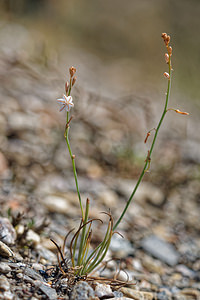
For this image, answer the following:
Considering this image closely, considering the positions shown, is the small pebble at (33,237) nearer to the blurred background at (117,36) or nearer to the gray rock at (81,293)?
the gray rock at (81,293)

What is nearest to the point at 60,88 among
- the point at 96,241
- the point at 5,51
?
the point at 5,51

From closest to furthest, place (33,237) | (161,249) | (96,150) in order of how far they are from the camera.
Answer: (33,237) → (161,249) → (96,150)

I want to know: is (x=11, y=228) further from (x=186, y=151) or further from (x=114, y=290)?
(x=186, y=151)

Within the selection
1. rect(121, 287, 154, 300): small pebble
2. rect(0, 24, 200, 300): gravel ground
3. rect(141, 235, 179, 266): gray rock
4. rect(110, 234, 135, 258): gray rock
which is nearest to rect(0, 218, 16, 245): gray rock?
rect(0, 24, 200, 300): gravel ground

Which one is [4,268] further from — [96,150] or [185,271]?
[96,150]

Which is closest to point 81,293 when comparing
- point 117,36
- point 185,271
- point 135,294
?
point 135,294

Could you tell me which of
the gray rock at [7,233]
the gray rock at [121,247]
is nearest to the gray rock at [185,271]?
the gray rock at [121,247]

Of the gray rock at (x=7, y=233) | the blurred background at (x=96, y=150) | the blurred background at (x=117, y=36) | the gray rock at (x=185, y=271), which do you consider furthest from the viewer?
the blurred background at (x=117, y=36)
